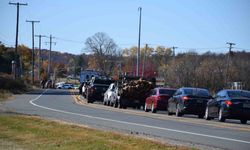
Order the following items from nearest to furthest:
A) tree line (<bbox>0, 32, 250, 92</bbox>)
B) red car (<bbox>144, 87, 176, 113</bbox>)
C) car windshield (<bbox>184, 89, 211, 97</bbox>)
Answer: car windshield (<bbox>184, 89, 211, 97</bbox>) < red car (<bbox>144, 87, 176, 113</bbox>) < tree line (<bbox>0, 32, 250, 92</bbox>)

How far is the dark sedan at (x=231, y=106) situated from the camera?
2427cm

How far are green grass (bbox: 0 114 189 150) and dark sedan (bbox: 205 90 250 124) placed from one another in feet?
27.3

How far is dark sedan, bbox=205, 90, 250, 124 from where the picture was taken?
24.3 metres

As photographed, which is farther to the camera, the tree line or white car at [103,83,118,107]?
the tree line

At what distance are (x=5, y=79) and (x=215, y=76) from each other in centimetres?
3406

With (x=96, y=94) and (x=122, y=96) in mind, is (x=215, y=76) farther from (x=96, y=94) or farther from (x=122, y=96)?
(x=122, y=96)

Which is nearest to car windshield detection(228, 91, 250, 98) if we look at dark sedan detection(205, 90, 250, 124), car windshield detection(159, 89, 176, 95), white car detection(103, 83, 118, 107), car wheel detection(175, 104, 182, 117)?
dark sedan detection(205, 90, 250, 124)

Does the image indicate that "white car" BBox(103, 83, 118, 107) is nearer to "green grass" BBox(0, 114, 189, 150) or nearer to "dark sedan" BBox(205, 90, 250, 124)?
"dark sedan" BBox(205, 90, 250, 124)

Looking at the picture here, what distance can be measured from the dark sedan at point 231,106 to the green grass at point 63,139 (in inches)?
327

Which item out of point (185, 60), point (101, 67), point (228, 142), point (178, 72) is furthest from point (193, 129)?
point (101, 67)

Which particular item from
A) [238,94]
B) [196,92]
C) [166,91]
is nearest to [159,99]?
[166,91]

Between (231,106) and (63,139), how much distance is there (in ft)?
36.2

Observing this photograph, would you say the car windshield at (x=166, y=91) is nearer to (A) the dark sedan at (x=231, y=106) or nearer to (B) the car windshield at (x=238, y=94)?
(A) the dark sedan at (x=231, y=106)

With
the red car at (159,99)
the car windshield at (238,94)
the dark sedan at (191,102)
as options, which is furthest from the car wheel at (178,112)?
the car windshield at (238,94)
